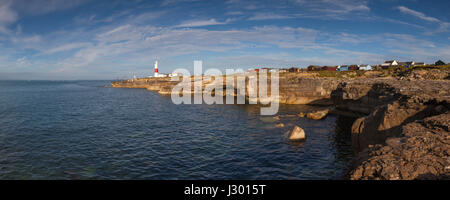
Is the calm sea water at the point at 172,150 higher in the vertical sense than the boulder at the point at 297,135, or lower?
lower

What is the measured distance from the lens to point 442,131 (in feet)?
40.5

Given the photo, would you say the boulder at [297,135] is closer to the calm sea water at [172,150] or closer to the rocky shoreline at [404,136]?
the calm sea water at [172,150]

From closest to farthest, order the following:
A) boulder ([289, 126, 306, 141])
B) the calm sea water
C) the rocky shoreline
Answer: the rocky shoreline → the calm sea water → boulder ([289, 126, 306, 141])

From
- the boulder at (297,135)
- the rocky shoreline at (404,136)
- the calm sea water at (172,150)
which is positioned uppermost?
the rocky shoreline at (404,136)

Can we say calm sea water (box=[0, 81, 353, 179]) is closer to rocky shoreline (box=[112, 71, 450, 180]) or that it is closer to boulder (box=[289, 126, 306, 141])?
boulder (box=[289, 126, 306, 141])

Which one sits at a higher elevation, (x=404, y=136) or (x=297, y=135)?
(x=404, y=136)

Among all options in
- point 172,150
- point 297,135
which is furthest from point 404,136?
point 172,150

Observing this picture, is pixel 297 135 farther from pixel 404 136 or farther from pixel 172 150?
pixel 172 150

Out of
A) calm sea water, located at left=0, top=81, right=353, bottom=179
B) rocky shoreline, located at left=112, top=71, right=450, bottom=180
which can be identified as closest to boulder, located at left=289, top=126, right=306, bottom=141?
calm sea water, located at left=0, top=81, right=353, bottom=179

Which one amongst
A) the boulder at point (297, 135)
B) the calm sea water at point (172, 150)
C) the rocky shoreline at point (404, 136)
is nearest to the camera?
the rocky shoreline at point (404, 136)

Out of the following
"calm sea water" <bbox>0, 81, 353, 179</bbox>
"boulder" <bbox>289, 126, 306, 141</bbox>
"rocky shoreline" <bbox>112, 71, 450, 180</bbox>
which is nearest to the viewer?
"rocky shoreline" <bbox>112, 71, 450, 180</bbox>

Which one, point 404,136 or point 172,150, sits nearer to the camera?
point 404,136

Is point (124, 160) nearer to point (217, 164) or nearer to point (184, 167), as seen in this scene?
point (184, 167)

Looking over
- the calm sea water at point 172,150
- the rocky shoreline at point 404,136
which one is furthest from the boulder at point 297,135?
the rocky shoreline at point 404,136
